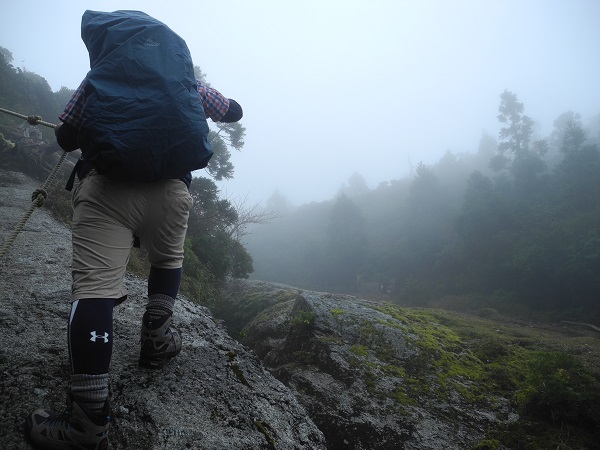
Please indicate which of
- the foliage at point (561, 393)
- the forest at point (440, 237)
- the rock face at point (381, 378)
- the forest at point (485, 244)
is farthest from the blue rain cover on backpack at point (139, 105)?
the forest at point (485, 244)

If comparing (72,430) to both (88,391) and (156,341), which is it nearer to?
(88,391)

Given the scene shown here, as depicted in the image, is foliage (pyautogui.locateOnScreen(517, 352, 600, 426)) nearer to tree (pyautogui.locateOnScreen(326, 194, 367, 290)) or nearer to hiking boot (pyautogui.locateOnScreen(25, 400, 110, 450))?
hiking boot (pyautogui.locateOnScreen(25, 400, 110, 450))

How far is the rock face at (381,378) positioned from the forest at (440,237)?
3805 mm

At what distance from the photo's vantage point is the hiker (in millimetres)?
1409

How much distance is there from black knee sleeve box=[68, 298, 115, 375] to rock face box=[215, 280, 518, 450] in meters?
2.05

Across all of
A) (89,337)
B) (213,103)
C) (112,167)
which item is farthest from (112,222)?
(213,103)

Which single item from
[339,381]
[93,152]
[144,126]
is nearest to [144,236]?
[93,152]

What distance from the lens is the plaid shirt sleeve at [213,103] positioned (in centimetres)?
219

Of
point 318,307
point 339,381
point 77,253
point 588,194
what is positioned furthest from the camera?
point 588,194

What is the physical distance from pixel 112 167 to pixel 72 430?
1.24 metres

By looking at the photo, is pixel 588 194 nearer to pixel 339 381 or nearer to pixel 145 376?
pixel 339 381

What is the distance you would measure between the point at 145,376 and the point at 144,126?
1740mm

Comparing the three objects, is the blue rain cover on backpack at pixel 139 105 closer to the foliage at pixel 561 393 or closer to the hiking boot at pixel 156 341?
the hiking boot at pixel 156 341

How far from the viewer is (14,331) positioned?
2324 millimetres
